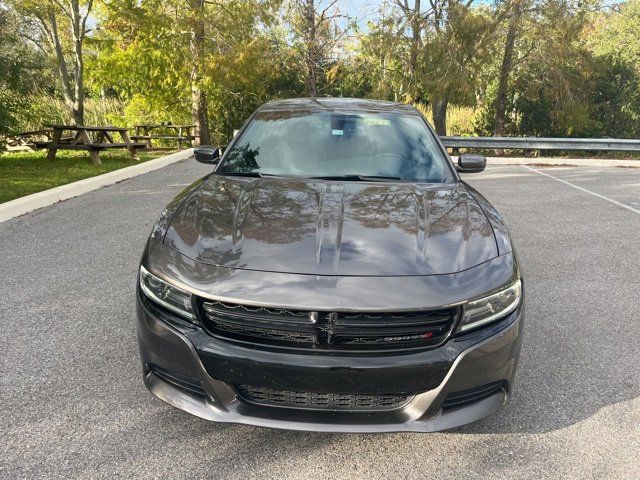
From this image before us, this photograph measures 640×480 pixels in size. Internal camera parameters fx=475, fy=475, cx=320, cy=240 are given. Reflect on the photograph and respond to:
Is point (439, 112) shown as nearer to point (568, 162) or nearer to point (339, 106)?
point (568, 162)

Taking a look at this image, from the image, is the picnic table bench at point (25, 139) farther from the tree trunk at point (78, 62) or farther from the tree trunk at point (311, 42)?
the tree trunk at point (311, 42)

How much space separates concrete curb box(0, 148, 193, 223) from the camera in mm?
6130

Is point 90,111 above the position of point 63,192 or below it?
above

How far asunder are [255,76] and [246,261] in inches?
660

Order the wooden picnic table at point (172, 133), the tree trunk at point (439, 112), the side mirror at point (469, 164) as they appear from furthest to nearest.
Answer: the tree trunk at point (439, 112)
the wooden picnic table at point (172, 133)
the side mirror at point (469, 164)

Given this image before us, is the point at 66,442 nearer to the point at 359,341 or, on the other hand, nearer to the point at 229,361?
the point at 229,361

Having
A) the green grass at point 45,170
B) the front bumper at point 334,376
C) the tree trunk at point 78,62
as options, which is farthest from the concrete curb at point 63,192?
the tree trunk at point 78,62

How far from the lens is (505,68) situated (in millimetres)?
16562

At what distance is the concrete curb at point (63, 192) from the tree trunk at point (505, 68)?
12.4m

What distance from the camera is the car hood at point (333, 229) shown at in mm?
2025

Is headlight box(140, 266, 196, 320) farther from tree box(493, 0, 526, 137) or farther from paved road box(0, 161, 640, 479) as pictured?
tree box(493, 0, 526, 137)

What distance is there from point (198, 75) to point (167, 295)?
56.0 ft

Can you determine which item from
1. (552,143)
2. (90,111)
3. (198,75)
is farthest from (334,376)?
(90,111)

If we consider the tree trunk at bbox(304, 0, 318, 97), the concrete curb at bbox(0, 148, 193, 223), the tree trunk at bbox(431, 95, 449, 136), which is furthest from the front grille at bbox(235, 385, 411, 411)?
the tree trunk at bbox(304, 0, 318, 97)
